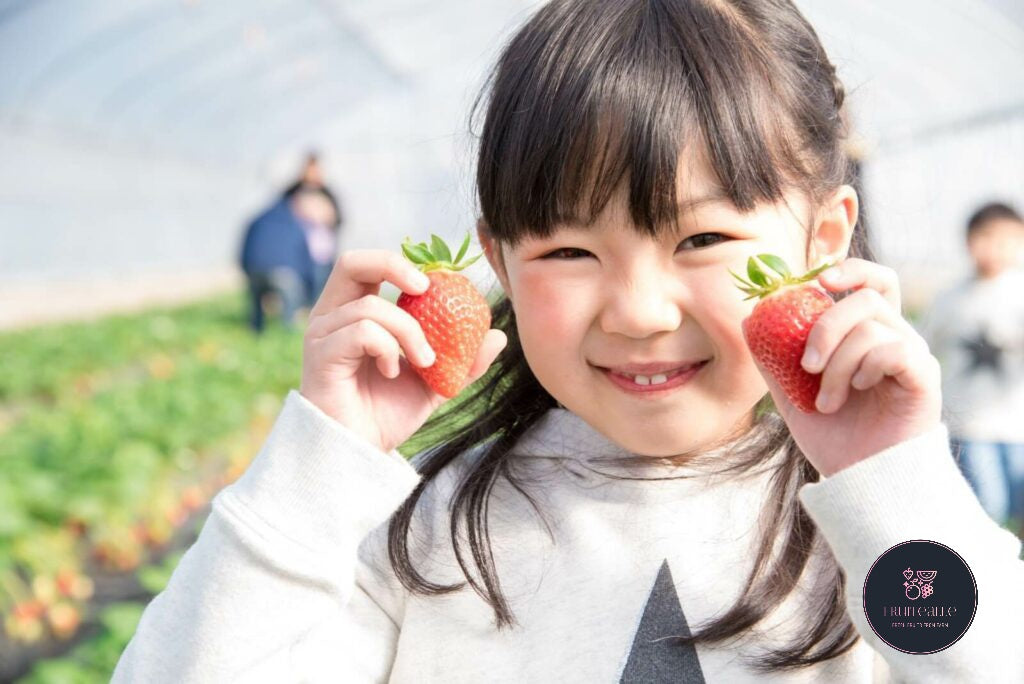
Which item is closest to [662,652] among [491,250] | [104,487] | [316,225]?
[491,250]

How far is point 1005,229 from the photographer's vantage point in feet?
14.0

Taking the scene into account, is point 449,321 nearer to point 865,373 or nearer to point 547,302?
point 547,302

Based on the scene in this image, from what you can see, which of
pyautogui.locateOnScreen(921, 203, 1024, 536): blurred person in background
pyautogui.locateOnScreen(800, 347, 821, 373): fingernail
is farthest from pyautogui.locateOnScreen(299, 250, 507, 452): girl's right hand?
pyautogui.locateOnScreen(921, 203, 1024, 536): blurred person in background

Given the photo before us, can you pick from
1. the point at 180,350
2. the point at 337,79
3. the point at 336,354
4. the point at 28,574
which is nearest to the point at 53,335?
the point at 180,350

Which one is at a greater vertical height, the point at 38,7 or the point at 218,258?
the point at 38,7

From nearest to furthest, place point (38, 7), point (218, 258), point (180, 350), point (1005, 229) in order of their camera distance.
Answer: point (1005, 229) → point (180, 350) → point (38, 7) → point (218, 258)

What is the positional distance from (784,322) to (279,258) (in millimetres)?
8468

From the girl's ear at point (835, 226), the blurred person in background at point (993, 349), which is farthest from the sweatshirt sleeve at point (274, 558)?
the blurred person in background at point (993, 349)

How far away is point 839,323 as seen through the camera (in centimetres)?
110

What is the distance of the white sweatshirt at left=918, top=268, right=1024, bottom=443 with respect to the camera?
384cm

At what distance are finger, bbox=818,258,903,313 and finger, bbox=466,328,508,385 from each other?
359mm

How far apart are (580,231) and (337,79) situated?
23017 millimetres

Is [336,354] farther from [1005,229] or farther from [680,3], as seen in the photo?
[1005,229]

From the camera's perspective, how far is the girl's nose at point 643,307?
3.88 ft
